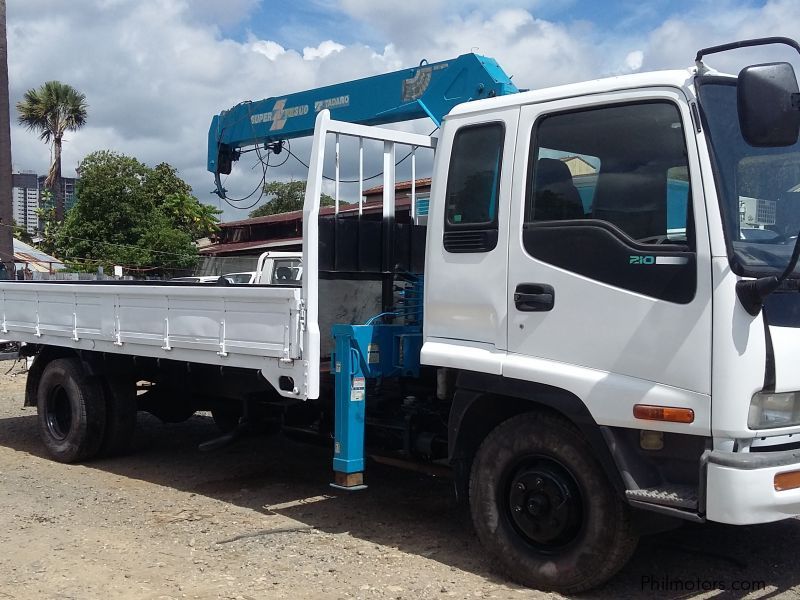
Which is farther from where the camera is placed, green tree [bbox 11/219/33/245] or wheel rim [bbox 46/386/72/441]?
green tree [bbox 11/219/33/245]

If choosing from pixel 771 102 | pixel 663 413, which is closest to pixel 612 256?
pixel 663 413

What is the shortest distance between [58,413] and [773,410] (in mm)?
6837

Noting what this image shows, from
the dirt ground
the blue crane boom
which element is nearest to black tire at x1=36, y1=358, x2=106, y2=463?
the dirt ground

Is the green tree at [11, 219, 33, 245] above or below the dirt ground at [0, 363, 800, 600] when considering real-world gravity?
above

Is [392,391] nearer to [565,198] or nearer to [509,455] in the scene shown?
[509,455]

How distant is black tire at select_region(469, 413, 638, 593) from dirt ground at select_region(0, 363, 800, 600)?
0.92 feet

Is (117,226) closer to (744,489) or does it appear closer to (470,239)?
(470,239)

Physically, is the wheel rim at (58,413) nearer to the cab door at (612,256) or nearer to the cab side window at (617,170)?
the cab door at (612,256)

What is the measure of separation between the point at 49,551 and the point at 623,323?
3.95 meters

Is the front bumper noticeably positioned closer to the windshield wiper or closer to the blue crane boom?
the windshield wiper

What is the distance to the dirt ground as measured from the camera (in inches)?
185

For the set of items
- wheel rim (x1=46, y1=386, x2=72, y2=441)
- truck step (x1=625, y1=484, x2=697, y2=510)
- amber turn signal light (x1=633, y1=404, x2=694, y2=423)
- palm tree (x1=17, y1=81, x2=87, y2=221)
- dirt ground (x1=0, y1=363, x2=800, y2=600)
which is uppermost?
palm tree (x1=17, y1=81, x2=87, y2=221)

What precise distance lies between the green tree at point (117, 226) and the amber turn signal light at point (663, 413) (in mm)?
28539

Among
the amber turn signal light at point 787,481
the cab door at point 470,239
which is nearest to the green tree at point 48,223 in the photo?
the cab door at point 470,239
